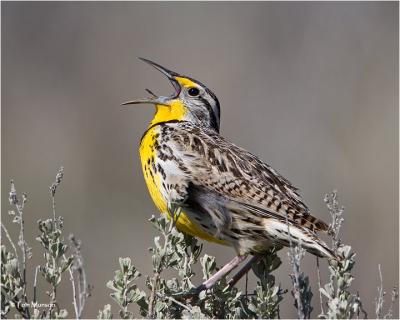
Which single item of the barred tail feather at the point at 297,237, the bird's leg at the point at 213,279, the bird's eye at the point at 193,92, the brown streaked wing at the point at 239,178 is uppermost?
the bird's eye at the point at 193,92

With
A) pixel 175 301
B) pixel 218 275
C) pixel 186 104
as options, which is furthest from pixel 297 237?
pixel 186 104

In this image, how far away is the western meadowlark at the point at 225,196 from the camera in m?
3.07

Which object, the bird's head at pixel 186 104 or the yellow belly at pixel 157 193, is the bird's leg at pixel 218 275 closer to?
the yellow belly at pixel 157 193

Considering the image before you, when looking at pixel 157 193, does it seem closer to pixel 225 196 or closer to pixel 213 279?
pixel 225 196

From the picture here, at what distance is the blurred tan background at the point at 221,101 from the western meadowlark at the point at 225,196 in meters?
1.53

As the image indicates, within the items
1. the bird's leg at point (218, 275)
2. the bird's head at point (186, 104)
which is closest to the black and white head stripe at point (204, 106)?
the bird's head at point (186, 104)

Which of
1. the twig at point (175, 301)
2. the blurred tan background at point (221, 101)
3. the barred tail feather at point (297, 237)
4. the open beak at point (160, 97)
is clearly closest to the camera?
the twig at point (175, 301)

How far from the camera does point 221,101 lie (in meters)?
7.21

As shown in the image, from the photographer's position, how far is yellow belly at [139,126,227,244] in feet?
10.2

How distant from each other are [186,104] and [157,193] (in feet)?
2.27

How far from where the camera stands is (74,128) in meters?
6.42

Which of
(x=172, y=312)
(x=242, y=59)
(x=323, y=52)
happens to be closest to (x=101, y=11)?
(x=242, y=59)

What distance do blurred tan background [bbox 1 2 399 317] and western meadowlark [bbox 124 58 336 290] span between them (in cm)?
153

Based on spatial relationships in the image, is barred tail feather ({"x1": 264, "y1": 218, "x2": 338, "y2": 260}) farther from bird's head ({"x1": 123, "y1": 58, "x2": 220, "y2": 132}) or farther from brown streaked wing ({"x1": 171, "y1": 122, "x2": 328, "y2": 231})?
bird's head ({"x1": 123, "y1": 58, "x2": 220, "y2": 132})
